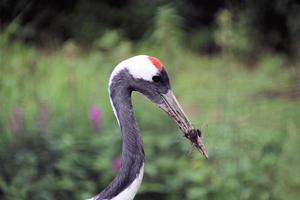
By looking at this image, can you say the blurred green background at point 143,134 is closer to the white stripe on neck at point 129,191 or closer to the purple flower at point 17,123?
the purple flower at point 17,123

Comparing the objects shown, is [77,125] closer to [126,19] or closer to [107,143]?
[107,143]

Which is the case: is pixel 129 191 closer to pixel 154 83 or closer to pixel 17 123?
pixel 154 83

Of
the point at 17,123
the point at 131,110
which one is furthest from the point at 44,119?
the point at 131,110

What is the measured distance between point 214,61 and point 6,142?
17.1ft

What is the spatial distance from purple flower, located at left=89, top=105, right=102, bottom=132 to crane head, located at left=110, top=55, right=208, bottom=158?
2119mm

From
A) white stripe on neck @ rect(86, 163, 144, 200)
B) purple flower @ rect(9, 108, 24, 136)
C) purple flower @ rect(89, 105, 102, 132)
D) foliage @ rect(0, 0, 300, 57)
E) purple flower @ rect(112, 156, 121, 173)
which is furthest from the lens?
foliage @ rect(0, 0, 300, 57)

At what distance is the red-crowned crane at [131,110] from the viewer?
369cm

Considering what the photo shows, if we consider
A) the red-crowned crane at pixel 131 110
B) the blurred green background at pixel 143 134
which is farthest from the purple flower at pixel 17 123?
the red-crowned crane at pixel 131 110

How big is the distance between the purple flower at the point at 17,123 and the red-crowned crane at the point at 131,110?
2.06 meters

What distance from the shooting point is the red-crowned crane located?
12.1ft

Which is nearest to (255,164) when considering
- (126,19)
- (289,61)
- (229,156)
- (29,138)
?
(229,156)

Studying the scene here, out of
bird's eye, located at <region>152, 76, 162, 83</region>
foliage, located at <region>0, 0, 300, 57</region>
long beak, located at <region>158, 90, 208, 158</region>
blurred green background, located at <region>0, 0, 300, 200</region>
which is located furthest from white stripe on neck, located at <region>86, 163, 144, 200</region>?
foliage, located at <region>0, 0, 300, 57</region>

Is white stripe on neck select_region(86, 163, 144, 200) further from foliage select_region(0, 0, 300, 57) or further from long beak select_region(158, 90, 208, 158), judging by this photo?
foliage select_region(0, 0, 300, 57)

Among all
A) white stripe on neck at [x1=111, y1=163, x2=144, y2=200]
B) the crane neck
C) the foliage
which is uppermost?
the crane neck
